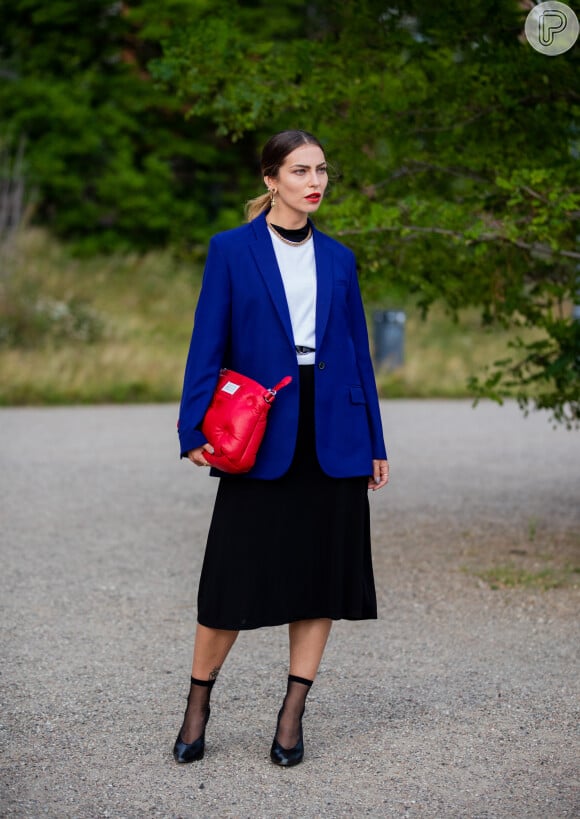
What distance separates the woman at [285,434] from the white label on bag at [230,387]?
4cm

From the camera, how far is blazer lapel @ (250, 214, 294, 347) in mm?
3842

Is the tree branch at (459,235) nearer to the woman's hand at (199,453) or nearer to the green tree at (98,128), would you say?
the woman's hand at (199,453)

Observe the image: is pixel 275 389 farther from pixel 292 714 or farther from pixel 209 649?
pixel 292 714

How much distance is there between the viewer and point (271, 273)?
152 inches

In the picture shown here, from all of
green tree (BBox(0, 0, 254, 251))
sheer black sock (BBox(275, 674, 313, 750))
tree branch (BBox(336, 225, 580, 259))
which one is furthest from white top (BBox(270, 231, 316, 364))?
green tree (BBox(0, 0, 254, 251))

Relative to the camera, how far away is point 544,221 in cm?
573

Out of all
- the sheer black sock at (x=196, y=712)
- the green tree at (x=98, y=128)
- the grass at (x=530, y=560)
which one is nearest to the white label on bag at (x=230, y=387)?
the sheer black sock at (x=196, y=712)

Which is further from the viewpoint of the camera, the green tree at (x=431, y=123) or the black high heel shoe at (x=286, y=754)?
the green tree at (x=431, y=123)

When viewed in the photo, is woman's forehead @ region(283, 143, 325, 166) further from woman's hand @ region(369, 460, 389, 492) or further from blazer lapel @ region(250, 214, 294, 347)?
woman's hand @ region(369, 460, 389, 492)

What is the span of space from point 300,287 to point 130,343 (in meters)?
14.3

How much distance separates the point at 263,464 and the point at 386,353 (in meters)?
13.4

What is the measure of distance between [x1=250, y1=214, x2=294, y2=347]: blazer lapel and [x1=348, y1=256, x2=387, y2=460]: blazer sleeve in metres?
0.27

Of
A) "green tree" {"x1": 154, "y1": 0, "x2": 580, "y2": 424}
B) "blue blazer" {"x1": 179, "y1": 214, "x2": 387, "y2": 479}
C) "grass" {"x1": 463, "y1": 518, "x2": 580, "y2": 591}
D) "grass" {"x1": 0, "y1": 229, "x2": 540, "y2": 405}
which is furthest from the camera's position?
"grass" {"x1": 0, "y1": 229, "x2": 540, "y2": 405}

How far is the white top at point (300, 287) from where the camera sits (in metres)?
3.89
